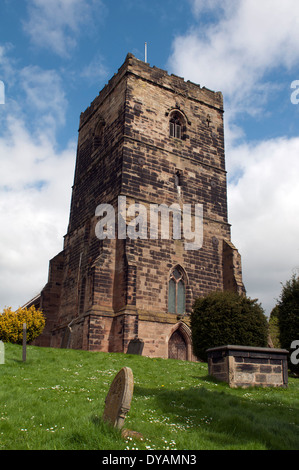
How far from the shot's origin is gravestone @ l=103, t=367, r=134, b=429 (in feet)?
18.9

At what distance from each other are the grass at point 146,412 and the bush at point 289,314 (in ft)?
15.9

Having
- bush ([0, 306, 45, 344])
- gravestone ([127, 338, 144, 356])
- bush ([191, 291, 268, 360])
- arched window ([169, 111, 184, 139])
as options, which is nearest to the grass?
gravestone ([127, 338, 144, 356])

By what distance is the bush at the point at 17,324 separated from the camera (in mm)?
17719

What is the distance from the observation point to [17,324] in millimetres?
18062

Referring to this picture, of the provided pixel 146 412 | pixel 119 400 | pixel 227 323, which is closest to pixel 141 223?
pixel 227 323

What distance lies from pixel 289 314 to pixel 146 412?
1118 cm

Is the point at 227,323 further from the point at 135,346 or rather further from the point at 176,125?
the point at 176,125

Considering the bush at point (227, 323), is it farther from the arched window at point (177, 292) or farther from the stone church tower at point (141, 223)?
the arched window at point (177, 292)

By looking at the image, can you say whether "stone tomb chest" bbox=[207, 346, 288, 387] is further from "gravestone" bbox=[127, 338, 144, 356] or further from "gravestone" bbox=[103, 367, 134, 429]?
"gravestone" bbox=[127, 338, 144, 356]

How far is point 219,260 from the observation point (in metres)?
22.6

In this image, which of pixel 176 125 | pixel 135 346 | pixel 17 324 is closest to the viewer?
pixel 135 346

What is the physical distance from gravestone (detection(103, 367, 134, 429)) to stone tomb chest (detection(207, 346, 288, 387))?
4942mm

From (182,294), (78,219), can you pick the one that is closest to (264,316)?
(182,294)
